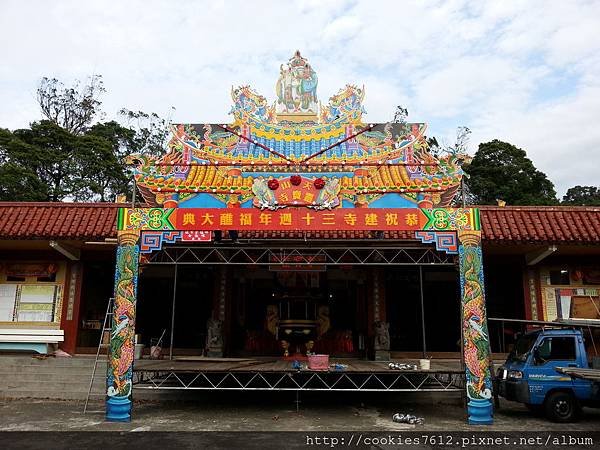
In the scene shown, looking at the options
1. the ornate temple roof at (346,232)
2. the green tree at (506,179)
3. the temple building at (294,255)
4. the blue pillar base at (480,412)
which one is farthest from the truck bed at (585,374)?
the green tree at (506,179)

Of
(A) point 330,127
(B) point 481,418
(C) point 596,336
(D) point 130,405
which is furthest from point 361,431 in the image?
(A) point 330,127

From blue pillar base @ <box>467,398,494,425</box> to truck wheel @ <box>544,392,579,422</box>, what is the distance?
1415mm

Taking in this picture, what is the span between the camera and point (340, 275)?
16250 millimetres

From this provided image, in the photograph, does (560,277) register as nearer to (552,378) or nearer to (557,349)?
(557,349)

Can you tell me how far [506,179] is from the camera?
34.8 m

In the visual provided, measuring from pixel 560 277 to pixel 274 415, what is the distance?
375 inches

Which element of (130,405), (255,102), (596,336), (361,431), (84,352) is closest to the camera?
(361,431)

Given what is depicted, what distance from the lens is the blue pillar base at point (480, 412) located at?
369 inches

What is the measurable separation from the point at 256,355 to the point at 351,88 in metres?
9.05

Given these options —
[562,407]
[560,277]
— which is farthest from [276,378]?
[560,277]

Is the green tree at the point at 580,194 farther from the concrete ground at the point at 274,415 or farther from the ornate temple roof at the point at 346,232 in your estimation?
the concrete ground at the point at 274,415

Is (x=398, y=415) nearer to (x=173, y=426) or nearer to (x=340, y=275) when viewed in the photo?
(x=173, y=426)

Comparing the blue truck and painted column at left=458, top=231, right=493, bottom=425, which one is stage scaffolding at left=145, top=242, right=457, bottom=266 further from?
the blue truck

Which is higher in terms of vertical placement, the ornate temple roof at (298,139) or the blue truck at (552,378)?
the ornate temple roof at (298,139)
